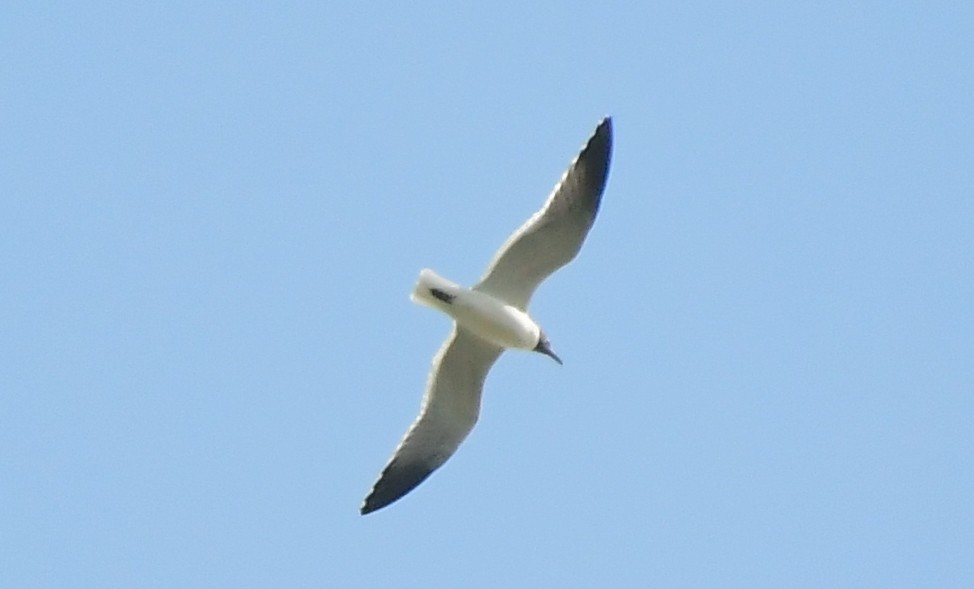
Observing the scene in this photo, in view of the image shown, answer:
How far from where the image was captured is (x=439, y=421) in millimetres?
17938

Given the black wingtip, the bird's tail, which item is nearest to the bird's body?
the bird's tail

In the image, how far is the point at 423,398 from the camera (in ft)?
58.8

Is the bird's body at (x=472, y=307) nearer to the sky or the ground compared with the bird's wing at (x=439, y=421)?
nearer to the sky

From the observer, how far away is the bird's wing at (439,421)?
17.8m

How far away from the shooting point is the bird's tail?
17281 mm

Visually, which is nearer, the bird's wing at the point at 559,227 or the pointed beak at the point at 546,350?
the bird's wing at the point at 559,227

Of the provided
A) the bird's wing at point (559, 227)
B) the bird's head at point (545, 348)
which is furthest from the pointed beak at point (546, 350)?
the bird's wing at point (559, 227)

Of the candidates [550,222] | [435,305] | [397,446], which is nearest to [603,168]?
[550,222]

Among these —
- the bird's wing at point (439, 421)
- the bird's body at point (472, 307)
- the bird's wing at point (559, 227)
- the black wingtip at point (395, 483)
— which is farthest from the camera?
the black wingtip at point (395, 483)

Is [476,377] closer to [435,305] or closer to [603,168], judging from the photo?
[435,305]

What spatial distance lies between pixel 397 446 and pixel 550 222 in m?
2.28

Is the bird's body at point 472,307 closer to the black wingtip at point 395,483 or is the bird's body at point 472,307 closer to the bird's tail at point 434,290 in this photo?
the bird's tail at point 434,290

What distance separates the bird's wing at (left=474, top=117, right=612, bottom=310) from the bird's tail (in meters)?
0.27

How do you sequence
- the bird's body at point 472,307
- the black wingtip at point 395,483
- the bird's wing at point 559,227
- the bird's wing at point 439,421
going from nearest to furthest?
the bird's wing at point 559,227 → the bird's body at point 472,307 → the bird's wing at point 439,421 → the black wingtip at point 395,483
